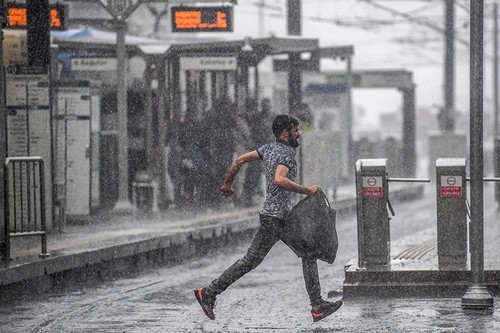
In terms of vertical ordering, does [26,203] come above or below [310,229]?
below

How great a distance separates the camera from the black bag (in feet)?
35.1

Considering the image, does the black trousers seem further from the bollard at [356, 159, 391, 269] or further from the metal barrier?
the metal barrier

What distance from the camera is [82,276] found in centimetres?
1530

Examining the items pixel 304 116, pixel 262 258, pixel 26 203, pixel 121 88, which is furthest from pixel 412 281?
pixel 304 116

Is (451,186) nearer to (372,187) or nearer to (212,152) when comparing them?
(372,187)

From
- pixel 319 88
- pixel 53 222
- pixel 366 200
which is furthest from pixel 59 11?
pixel 319 88

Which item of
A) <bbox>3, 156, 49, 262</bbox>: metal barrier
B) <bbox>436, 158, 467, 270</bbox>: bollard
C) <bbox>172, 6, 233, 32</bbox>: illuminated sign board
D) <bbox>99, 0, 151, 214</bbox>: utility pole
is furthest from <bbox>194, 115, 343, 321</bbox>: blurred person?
<bbox>99, 0, 151, 214</bbox>: utility pole

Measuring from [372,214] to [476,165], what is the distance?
1944mm

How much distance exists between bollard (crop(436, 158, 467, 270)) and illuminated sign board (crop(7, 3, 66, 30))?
26.9ft

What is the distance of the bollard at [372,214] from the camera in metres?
12.9

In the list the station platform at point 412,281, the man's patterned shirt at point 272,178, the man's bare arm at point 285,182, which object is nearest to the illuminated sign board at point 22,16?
the station platform at point 412,281

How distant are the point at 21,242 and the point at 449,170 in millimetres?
5967

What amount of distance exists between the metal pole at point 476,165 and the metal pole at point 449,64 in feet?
85.7

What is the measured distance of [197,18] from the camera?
2092 centimetres
